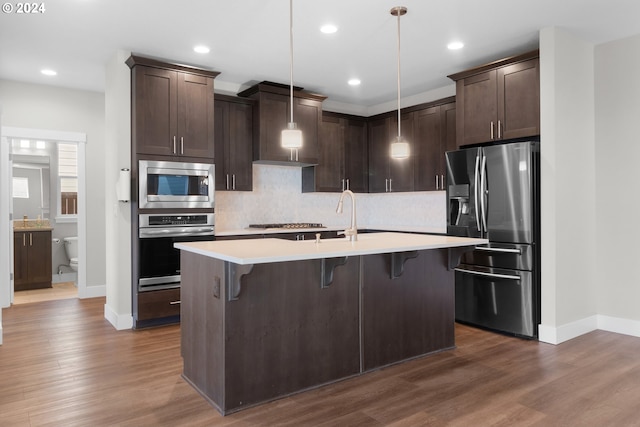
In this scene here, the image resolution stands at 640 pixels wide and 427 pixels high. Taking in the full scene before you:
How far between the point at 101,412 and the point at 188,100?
3.08 metres

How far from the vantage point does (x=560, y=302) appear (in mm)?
3861

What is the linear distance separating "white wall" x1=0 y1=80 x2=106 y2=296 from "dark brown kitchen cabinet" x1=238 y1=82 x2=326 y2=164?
203 cm

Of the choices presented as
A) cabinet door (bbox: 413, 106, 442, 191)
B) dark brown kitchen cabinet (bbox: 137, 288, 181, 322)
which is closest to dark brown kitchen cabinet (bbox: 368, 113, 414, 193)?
cabinet door (bbox: 413, 106, 442, 191)

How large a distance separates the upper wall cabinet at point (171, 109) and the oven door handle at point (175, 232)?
75 centimetres

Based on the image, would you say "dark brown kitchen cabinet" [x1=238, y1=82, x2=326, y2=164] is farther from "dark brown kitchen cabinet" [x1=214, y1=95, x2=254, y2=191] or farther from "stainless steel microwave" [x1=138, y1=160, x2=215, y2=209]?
"stainless steel microwave" [x1=138, y1=160, x2=215, y2=209]

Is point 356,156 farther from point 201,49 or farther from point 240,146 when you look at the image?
point 201,49

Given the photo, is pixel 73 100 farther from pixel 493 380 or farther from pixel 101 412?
pixel 493 380

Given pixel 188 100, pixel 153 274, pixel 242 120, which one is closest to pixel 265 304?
pixel 153 274

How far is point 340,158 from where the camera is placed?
6.19 meters

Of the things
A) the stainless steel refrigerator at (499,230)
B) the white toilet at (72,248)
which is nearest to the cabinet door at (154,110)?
the stainless steel refrigerator at (499,230)

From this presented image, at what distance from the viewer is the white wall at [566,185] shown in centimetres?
382

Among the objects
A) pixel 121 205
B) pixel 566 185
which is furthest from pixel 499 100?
pixel 121 205

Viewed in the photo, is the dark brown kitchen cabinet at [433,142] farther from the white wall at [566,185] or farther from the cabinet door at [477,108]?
the white wall at [566,185]

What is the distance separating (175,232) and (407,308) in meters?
2.45
